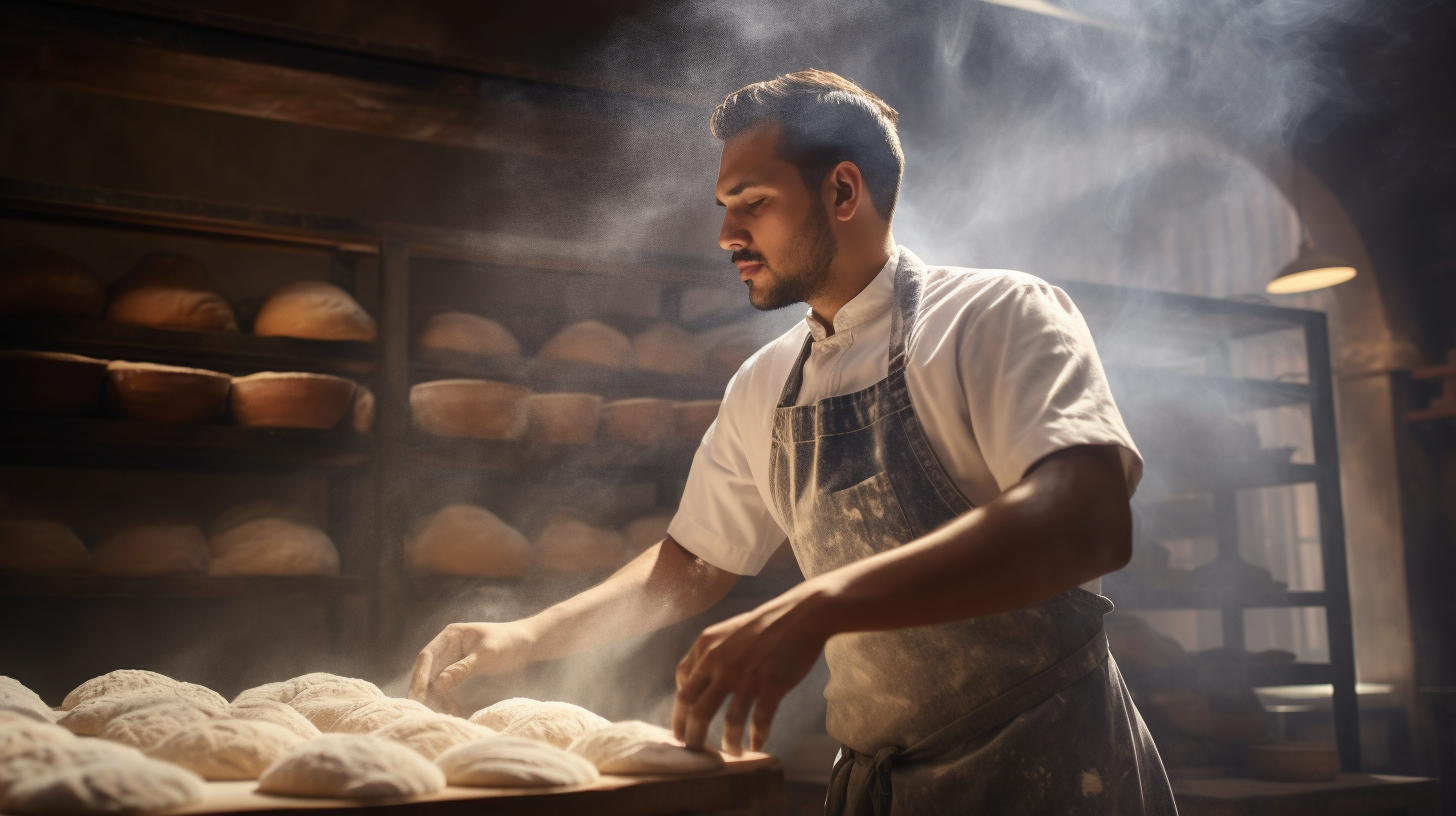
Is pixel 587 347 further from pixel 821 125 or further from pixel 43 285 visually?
pixel 821 125

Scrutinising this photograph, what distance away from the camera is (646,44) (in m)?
3.57

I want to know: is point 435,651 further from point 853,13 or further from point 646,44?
point 853,13

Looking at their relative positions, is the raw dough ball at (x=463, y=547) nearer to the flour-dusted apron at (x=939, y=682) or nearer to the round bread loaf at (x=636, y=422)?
the round bread loaf at (x=636, y=422)

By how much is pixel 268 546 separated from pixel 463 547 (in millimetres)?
497

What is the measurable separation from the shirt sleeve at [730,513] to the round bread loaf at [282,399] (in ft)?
3.98

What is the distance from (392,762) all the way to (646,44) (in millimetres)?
3025

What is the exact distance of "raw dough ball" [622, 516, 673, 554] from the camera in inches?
123

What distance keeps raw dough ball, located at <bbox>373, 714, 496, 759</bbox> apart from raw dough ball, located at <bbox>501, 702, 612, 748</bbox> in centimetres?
10

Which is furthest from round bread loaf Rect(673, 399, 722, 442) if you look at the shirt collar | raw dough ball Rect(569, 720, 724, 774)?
raw dough ball Rect(569, 720, 724, 774)

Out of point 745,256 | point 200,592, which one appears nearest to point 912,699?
point 745,256

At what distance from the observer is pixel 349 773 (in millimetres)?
1002

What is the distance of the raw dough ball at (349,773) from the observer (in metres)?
0.99

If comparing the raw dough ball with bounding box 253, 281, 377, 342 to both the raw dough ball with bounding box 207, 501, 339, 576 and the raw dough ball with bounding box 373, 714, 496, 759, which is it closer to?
the raw dough ball with bounding box 207, 501, 339, 576

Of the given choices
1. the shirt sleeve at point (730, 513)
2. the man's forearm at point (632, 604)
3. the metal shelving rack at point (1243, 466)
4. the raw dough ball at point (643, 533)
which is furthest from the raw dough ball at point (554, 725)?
the metal shelving rack at point (1243, 466)
